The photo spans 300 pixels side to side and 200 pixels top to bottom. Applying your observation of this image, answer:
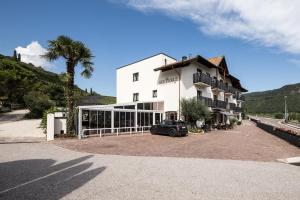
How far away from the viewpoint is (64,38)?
2045 centimetres

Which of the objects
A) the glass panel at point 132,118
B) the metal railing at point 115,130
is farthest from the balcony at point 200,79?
the glass panel at point 132,118

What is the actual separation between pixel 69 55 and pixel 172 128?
36.2 ft

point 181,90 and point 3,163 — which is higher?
point 181,90

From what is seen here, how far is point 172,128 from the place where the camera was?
2286 centimetres

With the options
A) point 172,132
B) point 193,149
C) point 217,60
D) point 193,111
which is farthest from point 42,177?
point 217,60

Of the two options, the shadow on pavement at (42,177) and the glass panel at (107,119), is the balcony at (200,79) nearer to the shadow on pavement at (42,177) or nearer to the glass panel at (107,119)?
the glass panel at (107,119)

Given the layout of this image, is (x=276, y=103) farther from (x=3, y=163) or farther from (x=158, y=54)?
(x=3, y=163)

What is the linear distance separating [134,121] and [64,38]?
11.3 metres

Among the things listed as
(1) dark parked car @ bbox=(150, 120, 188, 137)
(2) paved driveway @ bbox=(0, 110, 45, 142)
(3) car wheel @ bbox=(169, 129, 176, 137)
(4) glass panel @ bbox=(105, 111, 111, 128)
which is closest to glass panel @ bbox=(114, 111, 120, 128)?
(4) glass panel @ bbox=(105, 111, 111, 128)

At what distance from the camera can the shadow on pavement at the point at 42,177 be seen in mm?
5930

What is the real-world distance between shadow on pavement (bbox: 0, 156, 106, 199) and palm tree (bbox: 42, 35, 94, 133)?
34.4ft

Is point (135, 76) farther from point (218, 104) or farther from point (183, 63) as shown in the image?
point (218, 104)

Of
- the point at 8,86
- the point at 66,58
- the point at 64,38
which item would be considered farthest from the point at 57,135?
the point at 8,86

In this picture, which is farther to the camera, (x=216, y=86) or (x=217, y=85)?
(x=217, y=85)
